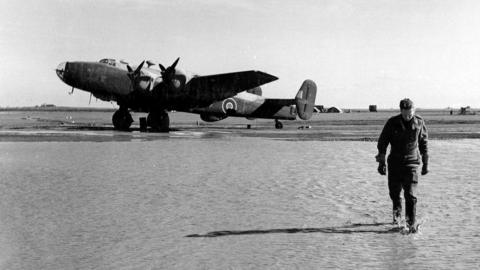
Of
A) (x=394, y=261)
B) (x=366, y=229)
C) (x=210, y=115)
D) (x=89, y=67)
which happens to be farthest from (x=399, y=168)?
(x=210, y=115)

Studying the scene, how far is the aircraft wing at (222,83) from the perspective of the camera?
30.8 metres

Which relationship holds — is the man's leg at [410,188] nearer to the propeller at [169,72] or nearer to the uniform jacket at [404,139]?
the uniform jacket at [404,139]

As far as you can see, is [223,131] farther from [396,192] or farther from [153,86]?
[396,192]

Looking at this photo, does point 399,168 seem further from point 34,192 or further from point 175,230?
point 34,192

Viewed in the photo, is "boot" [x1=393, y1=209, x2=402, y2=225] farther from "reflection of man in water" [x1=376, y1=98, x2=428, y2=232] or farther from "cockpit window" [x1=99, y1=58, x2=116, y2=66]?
"cockpit window" [x1=99, y1=58, x2=116, y2=66]

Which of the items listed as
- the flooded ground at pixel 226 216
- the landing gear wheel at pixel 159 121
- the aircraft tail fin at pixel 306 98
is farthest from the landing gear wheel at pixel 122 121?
the flooded ground at pixel 226 216

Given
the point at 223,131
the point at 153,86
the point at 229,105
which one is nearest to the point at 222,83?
the point at 223,131

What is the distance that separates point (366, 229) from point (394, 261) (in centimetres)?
151

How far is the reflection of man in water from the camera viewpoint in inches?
266

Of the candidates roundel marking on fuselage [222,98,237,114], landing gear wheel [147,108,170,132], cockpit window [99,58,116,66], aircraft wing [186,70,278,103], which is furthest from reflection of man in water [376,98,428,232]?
roundel marking on fuselage [222,98,237,114]

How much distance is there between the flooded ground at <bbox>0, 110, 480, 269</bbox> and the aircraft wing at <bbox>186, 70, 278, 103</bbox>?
667 inches

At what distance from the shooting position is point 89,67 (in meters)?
Answer: 28.7

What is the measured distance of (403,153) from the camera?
22.4ft

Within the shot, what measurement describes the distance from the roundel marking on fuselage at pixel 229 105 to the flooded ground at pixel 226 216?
66.6 feet
